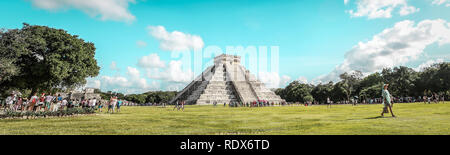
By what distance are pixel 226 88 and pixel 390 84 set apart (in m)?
43.8

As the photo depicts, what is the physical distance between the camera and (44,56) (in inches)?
874

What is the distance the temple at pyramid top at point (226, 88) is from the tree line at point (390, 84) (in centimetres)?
1438

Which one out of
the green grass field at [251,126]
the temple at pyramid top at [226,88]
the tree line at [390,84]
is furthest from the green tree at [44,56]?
the tree line at [390,84]

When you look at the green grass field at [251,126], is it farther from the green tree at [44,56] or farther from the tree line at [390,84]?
the tree line at [390,84]

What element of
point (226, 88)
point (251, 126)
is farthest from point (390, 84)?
point (251, 126)

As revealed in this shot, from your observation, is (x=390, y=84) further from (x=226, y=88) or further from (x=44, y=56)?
(x=44, y=56)

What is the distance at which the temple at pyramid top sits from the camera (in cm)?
6575

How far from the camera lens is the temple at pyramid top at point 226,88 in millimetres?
65750

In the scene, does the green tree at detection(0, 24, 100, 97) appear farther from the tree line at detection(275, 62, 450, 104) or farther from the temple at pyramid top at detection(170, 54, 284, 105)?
the tree line at detection(275, 62, 450, 104)

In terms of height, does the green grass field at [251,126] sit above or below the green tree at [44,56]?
below
